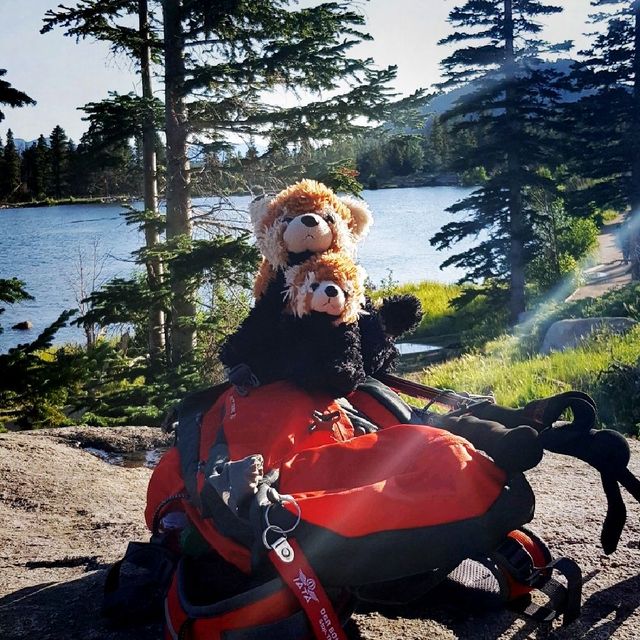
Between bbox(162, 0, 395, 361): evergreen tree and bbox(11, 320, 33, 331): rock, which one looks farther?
bbox(11, 320, 33, 331): rock

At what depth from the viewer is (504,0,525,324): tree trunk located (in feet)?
57.1

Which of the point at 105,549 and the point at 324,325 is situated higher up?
the point at 324,325

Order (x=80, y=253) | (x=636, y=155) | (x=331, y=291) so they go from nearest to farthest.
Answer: (x=331, y=291), (x=80, y=253), (x=636, y=155)

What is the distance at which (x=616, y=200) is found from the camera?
66.9ft

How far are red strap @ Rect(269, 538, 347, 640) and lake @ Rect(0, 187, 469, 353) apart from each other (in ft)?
27.8

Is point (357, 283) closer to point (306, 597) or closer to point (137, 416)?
point (306, 597)

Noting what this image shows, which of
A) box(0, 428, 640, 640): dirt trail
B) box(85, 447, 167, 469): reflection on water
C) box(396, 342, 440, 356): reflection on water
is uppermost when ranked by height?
box(0, 428, 640, 640): dirt trail

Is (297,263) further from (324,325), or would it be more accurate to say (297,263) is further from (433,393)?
(433,393)

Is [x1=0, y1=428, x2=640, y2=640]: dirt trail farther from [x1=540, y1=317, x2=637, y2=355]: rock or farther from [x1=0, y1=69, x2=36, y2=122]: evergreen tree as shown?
[x1=540, y1=317, x2=637, y2=355]: rock

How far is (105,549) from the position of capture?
2.90 metres

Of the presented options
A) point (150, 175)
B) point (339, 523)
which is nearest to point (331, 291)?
point (339, 523)

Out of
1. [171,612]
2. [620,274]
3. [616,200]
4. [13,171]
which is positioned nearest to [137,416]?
[171,612]

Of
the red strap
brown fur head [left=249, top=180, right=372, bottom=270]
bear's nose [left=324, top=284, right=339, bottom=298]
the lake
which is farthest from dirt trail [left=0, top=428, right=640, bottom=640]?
the lake

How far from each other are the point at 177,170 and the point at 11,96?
4.08 metres
